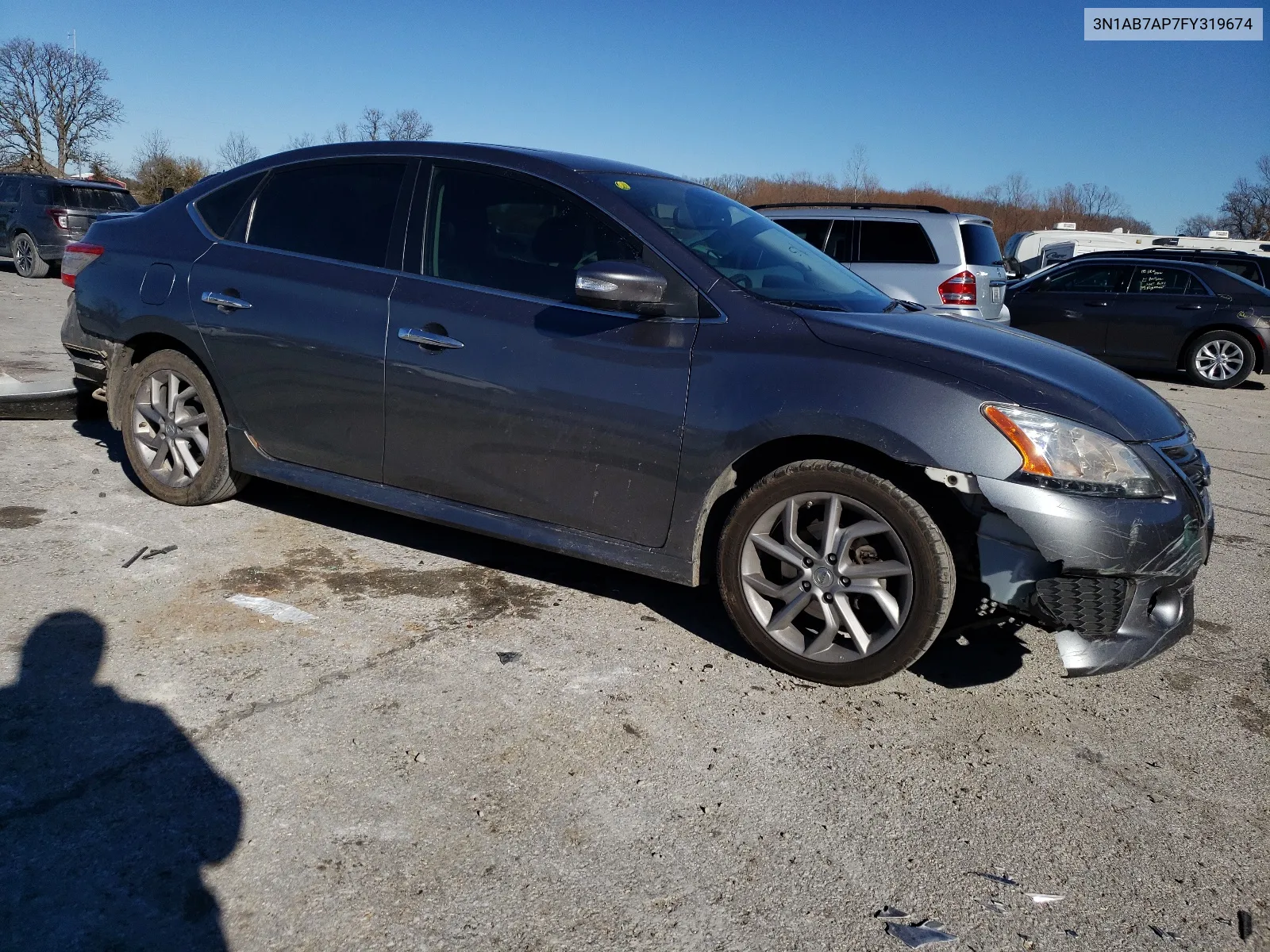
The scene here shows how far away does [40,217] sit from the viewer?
17.7 m

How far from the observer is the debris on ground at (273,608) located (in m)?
3.79

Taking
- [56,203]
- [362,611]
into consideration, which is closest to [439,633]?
[362,611]

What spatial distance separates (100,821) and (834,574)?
2.21 m

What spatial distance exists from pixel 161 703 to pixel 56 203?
17.9 meters

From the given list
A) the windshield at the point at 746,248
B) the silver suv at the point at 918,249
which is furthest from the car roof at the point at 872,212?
the windshield at the point at 746,248

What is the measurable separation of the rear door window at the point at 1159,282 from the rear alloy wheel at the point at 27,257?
17525 millimetres

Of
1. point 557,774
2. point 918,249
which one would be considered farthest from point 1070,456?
point 918,249

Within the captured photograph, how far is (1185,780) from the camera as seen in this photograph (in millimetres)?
2979

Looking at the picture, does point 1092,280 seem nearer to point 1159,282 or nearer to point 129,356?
point 1159,282

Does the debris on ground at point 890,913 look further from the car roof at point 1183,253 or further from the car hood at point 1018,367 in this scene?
the car roof at point 1183,253

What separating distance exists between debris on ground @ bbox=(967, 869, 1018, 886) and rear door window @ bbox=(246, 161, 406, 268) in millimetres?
3106

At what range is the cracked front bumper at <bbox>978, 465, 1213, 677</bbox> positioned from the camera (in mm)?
3021

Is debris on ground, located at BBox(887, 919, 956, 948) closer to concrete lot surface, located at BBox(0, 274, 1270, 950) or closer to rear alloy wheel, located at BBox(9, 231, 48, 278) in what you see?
concrete lot surface, located at BBox(0, 274, 1270, 950)

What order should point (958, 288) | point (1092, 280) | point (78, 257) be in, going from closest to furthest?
point (78, 257) → point (958, 288) → point (1092, 280)
